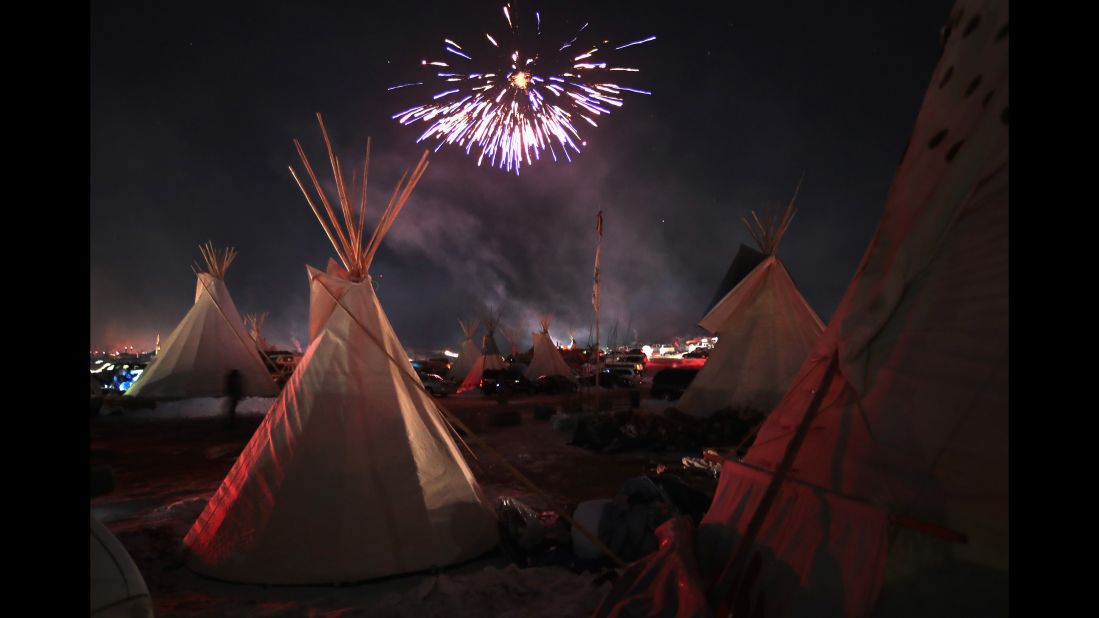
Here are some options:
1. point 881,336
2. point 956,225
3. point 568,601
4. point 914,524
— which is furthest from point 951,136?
point 568,601

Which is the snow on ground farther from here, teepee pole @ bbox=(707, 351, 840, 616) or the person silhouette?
teepee pole @ bbox=(707, 351, 840, 616)

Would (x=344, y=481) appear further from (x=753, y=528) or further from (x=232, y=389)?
(x=232, y=389)

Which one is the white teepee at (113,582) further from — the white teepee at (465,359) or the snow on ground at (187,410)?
the white teepee at (465,359)

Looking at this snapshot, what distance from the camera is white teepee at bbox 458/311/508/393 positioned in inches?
803

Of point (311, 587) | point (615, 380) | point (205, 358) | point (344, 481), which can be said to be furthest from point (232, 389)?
point (615, 380)

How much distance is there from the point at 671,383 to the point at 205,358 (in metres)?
12.9

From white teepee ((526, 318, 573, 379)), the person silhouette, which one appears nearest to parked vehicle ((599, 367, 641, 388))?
white teepee ((526, 318, 573, 379))

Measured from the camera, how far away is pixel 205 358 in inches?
525

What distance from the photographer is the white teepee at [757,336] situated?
32.1ft

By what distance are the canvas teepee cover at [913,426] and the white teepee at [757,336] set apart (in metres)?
7.67

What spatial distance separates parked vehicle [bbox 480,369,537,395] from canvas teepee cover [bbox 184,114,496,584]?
13051mm

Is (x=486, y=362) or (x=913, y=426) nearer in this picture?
(x=913, y=426)
